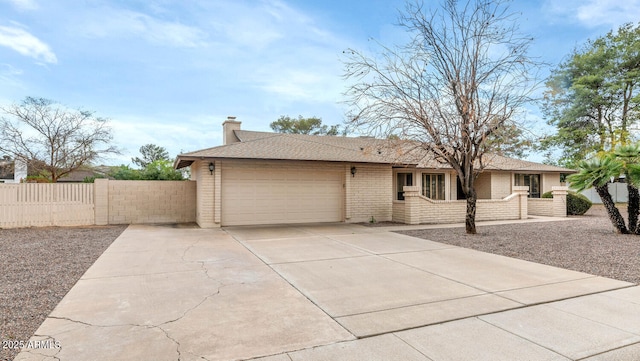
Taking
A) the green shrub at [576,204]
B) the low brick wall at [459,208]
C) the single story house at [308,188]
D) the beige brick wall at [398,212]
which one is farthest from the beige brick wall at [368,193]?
the green shrub at [576,204]

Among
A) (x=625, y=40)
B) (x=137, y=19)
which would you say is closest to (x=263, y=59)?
(x=137, y=19)

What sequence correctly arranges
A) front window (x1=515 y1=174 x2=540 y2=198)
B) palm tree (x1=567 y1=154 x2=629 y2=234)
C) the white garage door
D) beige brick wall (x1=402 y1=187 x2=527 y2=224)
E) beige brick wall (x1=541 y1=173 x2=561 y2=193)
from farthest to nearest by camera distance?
beige brick wall (x1=541 y1=173 x2=561 y2=193) < front window (x1=515 y1=174 x2=540 y2=198) < beige brick wall (x1=402 y1=187 x2=527 y2=224) < the white garage door < palm tree (x1=567 y1=154 x2=629 y2=234)

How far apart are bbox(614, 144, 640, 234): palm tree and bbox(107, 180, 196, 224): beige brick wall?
→ 1512 cm

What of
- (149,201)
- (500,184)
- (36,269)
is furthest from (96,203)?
(500,184)

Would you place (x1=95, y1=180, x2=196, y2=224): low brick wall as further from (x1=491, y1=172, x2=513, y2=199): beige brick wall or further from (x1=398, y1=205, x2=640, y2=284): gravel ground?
(x1=491, y1=172, x2=513, y2=199): beige brick wall

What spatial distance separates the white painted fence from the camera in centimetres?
1198

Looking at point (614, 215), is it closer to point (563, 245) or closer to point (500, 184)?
Answer: point (563, 245)

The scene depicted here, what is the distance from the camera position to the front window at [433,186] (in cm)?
1741

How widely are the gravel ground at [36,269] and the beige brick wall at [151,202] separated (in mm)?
2327

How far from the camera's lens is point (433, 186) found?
17.7 metres

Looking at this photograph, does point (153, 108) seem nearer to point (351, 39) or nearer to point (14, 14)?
point (14, 14)

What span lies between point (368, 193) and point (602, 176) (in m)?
7.67

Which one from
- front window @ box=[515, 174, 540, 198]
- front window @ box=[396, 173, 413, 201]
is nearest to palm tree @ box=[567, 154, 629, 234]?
front window @ box=[396, 173, 413, 201]

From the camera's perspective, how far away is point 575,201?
1712cm
